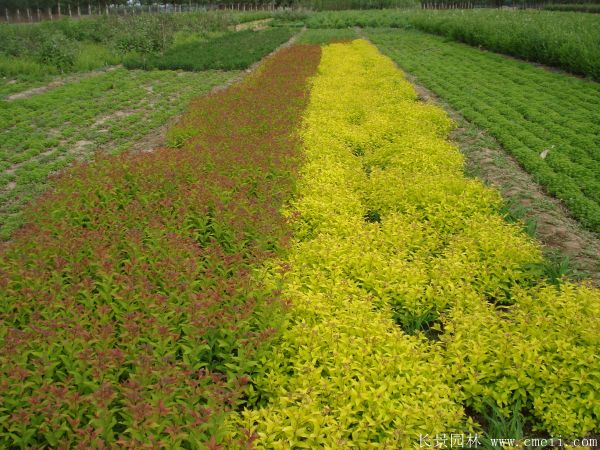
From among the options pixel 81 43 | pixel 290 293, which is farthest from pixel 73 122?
pixel 81 43

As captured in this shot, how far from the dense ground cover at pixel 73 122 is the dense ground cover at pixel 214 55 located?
8.29 ft

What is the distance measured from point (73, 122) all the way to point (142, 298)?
1043 cm

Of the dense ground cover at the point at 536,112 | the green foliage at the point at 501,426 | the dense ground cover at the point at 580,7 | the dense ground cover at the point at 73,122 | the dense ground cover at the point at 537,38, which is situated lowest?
the green foliage at the point at 501,426

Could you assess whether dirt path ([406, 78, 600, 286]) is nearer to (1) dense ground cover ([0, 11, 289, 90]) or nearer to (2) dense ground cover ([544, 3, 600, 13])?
(1) dense ground cover ([0, 11, 289, 90])

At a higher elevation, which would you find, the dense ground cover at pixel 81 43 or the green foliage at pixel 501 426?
the dense ground cover at pixel 81 43

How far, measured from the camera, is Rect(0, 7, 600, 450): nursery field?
3.33m

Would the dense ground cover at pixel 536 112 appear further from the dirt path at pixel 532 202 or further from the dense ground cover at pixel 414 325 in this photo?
the dense ground cover at pixel 414 325

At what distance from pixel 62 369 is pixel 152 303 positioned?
84cm

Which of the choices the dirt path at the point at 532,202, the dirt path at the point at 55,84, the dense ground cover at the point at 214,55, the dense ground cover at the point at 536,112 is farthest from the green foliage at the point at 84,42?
the dirt path at the point at 532,202

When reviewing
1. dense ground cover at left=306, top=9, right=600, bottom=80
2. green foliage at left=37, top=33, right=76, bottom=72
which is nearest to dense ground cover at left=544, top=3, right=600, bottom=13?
dense ground cover at left=306, top=9, right=600, bottom=80

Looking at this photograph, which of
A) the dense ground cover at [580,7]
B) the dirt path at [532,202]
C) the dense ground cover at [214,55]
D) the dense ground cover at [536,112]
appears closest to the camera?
the dirt path at [532,202]

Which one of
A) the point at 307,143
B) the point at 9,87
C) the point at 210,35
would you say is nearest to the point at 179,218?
the point at 307,143

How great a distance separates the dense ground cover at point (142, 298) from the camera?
315 cm

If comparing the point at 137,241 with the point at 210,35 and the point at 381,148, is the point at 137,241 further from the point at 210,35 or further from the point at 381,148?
the point at 210,35
